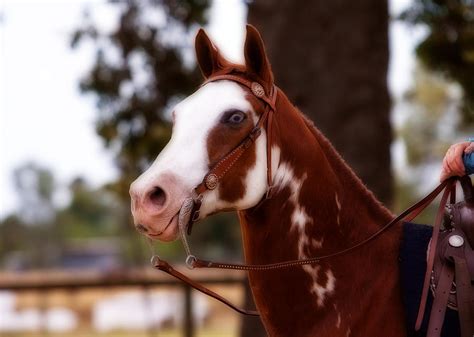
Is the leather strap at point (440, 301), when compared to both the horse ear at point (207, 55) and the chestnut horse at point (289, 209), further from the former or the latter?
the horse ear at point (207, 55)

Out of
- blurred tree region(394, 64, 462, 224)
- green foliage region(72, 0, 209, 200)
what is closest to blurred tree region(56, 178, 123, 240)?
blurred tree region(394, 64, 462, 224)

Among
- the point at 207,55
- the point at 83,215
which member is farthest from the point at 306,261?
the point at 83,215

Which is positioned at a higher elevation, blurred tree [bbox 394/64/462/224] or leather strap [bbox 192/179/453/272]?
blurred tree [bbox 394/64/462/224]

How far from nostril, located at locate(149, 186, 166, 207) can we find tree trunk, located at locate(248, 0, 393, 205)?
5.46 metres

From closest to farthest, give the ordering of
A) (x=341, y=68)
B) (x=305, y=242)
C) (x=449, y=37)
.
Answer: (x=305, y=242), (x=341, y=68), (x=449, y=37)

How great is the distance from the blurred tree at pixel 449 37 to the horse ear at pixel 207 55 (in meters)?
8.32

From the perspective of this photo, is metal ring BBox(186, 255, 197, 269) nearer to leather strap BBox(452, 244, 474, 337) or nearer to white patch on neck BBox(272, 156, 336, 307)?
white patch on neck BBox(272, 156, 336, 307)

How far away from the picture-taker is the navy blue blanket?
12.4 feet

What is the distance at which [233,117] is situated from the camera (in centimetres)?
380

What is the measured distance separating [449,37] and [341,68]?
3.40 metres

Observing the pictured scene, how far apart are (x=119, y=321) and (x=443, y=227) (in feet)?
40.5

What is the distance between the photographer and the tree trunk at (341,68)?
354 inches

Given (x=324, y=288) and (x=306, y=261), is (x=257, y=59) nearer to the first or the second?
(x=306, y=261)

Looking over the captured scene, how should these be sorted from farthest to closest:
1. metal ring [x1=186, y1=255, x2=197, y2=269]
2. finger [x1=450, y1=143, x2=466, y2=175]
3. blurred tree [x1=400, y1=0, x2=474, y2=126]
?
blurred tree [x1=400, y1=0, x2=474, y2=126], finger [x1=450, y1=143, x2=466, y2=175], metal ring [x1=186, y1=255, x2=197, y2=269]
